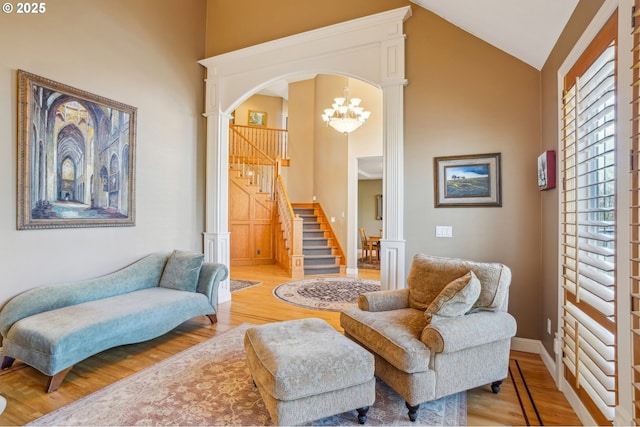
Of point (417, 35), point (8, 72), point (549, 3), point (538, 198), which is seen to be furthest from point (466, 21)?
point (8, 72)

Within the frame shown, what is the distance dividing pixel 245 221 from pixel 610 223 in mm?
7171

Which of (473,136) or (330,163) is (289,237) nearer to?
(330,163)

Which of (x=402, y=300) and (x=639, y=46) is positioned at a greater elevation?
(x=639, y=46)

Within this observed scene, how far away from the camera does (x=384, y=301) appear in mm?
2611

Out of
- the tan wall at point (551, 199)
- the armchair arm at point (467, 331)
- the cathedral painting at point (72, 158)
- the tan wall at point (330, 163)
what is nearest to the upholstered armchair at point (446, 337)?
the armchair arm at point (467, 331)

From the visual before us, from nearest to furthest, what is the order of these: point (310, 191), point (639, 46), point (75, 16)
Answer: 1. point (639, 46)
2. point (75, 16)
3. point (310, 191)

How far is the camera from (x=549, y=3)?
2.08 metres

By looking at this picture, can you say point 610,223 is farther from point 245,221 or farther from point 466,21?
point 245,221

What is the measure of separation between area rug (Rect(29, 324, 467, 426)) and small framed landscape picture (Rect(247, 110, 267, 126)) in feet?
30.4

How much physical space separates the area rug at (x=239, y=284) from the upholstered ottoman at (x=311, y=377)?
3.60 m

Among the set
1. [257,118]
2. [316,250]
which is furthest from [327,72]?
[257,118]

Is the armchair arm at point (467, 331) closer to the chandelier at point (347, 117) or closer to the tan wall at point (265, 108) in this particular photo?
the chandelier at point (347, 117)

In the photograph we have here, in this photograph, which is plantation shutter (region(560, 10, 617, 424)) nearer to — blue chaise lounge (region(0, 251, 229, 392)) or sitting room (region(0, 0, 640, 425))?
sitting room (region(0, 0, 640, 425))

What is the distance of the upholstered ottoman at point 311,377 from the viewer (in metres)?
1.66
